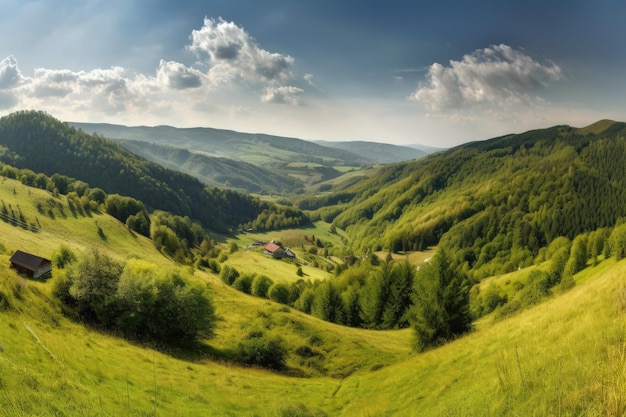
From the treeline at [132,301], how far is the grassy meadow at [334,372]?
9.50ft

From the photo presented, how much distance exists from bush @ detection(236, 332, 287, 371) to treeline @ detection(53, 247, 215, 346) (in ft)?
21.3

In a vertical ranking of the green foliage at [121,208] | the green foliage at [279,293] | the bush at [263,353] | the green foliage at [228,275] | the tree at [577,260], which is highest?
the green foliage at [121,208]

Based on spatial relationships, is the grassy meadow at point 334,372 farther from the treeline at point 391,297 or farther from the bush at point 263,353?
the treeline at point 391,297

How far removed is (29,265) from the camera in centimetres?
5078

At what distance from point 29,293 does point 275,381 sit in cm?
2806

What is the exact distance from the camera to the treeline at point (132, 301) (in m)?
41.9

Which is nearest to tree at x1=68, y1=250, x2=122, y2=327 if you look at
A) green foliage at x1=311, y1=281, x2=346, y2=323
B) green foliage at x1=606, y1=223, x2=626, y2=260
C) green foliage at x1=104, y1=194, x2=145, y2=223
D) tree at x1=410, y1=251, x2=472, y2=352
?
tree at x1=410, y1=251, x2=472, y2=352

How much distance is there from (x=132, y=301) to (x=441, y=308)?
131ft

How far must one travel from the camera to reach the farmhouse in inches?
1956

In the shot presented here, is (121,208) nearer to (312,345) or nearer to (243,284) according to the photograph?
(243,284)

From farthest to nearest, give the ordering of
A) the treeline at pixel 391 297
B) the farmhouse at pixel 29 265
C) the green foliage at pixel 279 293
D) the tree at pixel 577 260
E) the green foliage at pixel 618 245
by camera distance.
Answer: the green foliage at pixel 279 293 < the tree at pixel 577 260 < the green foliage at pixel 618 245 < the farmhouse at pixel 29 265 < the treeline at pixel 391 297

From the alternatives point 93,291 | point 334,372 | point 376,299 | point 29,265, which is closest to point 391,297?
point 376,299

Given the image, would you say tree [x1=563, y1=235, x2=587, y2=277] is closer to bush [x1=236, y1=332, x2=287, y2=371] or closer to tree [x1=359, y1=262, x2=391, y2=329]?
tree [x1=359, y1=262, x2=391, y2=329]

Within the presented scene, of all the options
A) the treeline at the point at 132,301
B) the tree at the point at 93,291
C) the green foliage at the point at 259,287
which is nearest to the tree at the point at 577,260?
the green foliage at the point at 259,287
